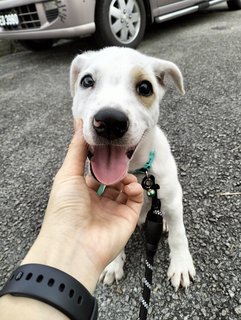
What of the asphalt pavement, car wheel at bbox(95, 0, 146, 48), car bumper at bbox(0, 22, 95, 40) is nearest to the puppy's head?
the asphalt pavement

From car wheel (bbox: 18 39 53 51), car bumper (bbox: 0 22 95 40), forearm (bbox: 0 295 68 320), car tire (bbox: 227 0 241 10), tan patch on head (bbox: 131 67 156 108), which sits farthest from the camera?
car tire (bbox: 227 0 241 10)

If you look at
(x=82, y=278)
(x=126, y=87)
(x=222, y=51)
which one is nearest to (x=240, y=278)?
(x=82, y=278)

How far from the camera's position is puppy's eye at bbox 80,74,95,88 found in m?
2.10

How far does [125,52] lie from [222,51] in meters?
4.14

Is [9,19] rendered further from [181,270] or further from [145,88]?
[181,270]

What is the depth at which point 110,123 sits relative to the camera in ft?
5.64

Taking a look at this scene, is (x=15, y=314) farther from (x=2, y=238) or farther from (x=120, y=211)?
(x=2, y=238)

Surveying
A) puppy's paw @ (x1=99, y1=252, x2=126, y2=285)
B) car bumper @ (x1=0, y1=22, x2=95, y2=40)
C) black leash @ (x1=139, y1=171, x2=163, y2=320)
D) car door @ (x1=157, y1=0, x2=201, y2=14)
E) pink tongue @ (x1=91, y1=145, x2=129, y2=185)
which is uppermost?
pink tongue @ (x1=91, y1=145, x2=129, y2=185)

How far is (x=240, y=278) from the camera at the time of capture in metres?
2.15

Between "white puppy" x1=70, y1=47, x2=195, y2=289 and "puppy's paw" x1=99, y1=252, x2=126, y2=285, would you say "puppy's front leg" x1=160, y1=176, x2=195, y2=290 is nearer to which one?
"white puppy" x1=70, y1=47, x2=195, y2=289

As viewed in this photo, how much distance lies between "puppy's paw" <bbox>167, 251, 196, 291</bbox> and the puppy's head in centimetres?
80

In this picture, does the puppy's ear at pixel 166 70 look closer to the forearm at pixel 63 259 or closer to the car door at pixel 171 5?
the forearm at pixel 63 259

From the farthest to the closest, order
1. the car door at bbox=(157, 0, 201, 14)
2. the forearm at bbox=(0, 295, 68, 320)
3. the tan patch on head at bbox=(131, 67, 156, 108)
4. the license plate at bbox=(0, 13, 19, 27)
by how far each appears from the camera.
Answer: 1. the car door at bbox=(157, 0, 201, 14)
2. the license plate at bbox=(0, 13, 19, 27)
3. the tan patch on head at bbox=(131, 67, 156, 108)
4. the forearm at bbox=(0, 295, 68, 320)

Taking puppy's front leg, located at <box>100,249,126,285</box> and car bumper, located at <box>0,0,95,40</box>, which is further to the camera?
car bumper, located at <box>0,0,95,40</box>
